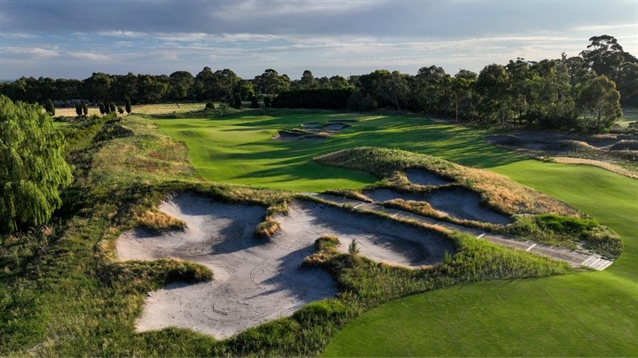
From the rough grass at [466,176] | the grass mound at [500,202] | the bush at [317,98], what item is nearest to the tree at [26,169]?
the grass mound at [500,202]

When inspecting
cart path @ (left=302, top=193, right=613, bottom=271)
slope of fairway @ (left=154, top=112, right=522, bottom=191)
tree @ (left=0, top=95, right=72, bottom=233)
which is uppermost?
tree @ (left=0, top=95, right=72, bottom=233)

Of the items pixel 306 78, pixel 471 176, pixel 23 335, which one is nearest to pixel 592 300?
pixel 471 176

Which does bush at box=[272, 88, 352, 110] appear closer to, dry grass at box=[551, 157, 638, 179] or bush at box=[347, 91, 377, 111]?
bush at box=[347, 91, 377, 111]

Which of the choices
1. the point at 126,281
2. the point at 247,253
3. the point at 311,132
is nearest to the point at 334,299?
the point at 247,253

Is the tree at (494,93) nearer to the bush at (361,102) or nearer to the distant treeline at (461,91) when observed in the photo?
the distant treeline at (461,91)

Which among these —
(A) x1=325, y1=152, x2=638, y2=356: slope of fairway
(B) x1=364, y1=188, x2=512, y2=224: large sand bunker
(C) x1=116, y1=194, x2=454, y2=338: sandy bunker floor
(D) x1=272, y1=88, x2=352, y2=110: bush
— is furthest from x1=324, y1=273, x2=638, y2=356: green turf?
(D) x1=272, y1=88, x2=352, y2=110: bush

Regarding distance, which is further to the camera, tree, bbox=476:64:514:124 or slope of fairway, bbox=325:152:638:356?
tree, bbox=476:64:514:124
